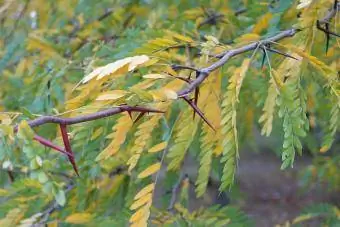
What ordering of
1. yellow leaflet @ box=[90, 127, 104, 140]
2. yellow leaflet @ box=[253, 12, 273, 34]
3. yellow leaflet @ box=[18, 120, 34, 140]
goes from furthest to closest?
yellow leaflet @ box=[253, 12, 273, 34], yellow leaflet @ box=[90, 127, 104, 140], yellow leaflet @ box=[18, 120, 34, 140]

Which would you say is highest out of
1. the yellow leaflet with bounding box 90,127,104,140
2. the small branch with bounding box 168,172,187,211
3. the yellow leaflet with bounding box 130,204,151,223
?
the yellow leaflet with bounding box 90,127,104,140

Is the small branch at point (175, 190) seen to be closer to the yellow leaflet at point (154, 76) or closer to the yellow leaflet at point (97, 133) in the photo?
the yellow leaflet at point (97, 133)

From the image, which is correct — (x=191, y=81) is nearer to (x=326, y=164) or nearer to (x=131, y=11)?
(x=131, y=11)

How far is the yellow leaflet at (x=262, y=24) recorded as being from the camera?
1.79 meters

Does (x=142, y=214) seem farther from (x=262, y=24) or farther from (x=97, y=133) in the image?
(x=262, y=24)

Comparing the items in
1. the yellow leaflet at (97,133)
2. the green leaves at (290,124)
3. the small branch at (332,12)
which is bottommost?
the yellow leaflet at (97,133)

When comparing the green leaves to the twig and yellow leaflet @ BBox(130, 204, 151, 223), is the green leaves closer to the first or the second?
the twig

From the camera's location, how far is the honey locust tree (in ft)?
3.58

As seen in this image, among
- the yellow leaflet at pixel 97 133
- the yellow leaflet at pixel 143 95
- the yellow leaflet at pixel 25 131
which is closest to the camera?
the yellow leaflet at pixel 25 131

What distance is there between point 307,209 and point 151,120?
109cm

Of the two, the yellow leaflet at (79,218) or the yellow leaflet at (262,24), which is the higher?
the yellow leaflet at (262,24)

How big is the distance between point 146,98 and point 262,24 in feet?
2.92

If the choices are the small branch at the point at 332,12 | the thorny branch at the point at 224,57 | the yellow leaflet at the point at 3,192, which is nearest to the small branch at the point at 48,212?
the yellow leaflet at the point at 3,192

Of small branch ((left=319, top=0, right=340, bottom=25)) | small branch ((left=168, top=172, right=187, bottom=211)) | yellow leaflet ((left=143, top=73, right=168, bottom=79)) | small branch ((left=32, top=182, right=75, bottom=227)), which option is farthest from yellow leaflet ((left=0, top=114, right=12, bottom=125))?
small branch ((left=168, top=172, right=187, bottom=211))
